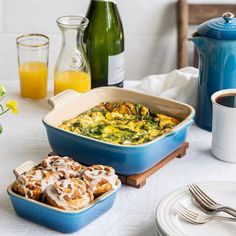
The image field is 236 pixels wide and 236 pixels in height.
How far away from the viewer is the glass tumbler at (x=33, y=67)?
1716 millimetres

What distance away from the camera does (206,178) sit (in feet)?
4.44

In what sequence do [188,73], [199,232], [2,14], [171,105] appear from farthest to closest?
1. [2,14]
2. [188,73]
3. [171,105]
4. [199,232]

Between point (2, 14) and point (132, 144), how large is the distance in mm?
1458

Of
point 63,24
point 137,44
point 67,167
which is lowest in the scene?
point 137,44

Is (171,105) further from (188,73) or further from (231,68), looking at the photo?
(188,73)

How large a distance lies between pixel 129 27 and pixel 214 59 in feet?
3.86

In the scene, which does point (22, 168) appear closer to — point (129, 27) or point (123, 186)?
point (123, 186)

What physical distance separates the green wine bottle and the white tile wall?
0.85 metres

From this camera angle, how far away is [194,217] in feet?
3.76

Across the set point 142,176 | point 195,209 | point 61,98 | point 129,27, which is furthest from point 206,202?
point 129,27

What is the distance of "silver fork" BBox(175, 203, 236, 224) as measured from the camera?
3.74 feet

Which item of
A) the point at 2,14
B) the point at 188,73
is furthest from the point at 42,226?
the point at 2,14

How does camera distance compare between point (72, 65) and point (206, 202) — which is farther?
point (72, 65)

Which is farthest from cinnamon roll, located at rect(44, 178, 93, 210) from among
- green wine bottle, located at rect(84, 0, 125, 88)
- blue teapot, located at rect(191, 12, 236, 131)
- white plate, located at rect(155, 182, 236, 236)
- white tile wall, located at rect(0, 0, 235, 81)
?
white tile wall, located at rect(0, 0, 235, 81)
